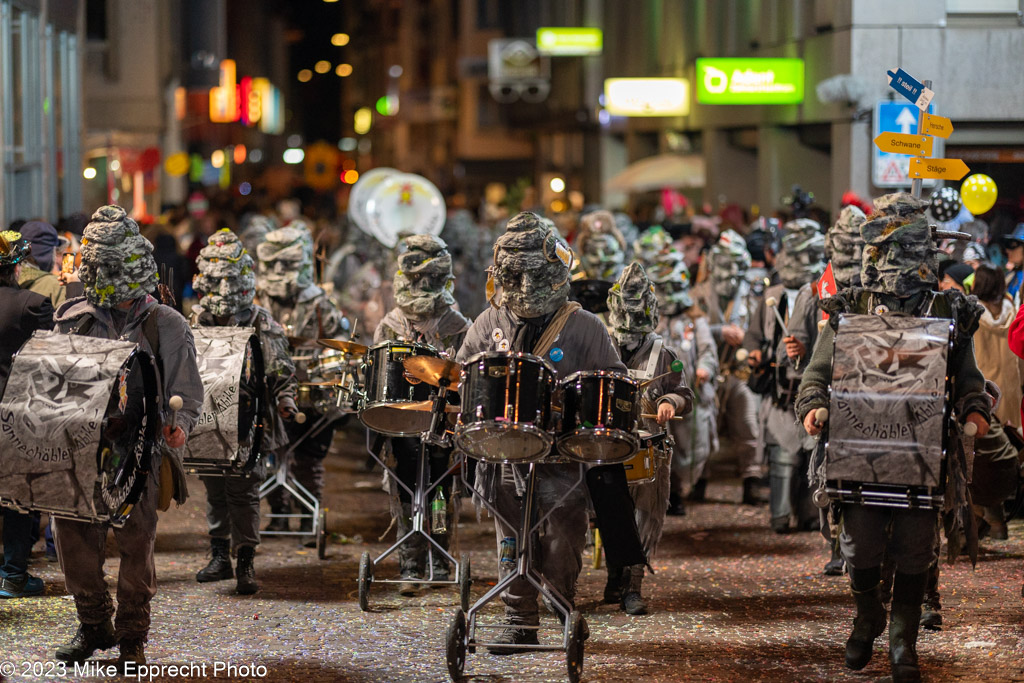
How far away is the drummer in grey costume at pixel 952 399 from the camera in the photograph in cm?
687

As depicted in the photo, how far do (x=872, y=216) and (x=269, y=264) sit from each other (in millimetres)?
4463

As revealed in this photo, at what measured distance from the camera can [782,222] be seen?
1728 cm

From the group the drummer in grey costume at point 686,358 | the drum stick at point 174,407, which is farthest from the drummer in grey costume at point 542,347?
the drummer in grey costume at point 686,358

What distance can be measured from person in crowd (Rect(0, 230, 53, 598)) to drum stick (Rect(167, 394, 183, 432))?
1829 millimetres

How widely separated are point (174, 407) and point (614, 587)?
3067 mm

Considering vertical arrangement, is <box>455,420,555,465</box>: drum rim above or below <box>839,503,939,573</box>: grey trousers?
above

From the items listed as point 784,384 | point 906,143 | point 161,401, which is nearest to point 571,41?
point 784,384

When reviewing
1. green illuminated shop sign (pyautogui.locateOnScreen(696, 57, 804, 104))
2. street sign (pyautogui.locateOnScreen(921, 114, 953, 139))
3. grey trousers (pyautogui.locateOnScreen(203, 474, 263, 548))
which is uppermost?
green illuminated shop sign (pyautogui.locateOnScreen(696, 57, 804, 104))

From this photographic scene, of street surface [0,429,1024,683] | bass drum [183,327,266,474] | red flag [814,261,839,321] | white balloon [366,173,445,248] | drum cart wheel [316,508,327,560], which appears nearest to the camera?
street surface [0,429,1024,683]

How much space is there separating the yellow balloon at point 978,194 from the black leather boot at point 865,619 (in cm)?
843

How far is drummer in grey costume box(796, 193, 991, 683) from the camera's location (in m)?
6.87

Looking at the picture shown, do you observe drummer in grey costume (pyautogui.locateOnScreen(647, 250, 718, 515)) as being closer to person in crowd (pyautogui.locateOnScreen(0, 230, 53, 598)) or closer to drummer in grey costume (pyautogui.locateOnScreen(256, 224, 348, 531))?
drummer in grey costume (pyautogui.locateOnScreen(256, 224, 348, 531))

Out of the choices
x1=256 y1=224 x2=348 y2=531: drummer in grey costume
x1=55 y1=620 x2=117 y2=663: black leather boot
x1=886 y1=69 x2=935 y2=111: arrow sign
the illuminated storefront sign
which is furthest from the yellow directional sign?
the illuminated storefront sign

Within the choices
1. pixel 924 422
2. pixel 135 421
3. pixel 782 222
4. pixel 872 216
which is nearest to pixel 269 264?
pixel 135 421
